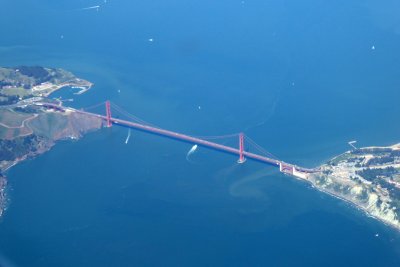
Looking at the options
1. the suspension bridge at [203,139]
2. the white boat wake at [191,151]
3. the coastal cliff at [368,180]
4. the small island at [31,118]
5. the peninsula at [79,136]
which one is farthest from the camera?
the small island at [31,118]

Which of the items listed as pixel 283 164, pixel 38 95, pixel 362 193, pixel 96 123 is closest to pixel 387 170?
pixel 362 193

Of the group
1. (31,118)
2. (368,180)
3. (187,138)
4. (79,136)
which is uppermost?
(31,118)

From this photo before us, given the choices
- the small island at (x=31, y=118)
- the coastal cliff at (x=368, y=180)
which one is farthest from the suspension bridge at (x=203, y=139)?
the coastal cliff at (x=368, y=180)

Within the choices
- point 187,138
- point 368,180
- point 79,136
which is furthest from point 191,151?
point 368,180

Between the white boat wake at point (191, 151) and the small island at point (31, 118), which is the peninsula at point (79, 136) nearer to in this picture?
the small island at point (31, 118)

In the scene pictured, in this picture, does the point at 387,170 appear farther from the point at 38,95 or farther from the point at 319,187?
the point at 38,95

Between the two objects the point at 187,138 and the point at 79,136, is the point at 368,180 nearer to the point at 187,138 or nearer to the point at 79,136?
the point at 187,138
